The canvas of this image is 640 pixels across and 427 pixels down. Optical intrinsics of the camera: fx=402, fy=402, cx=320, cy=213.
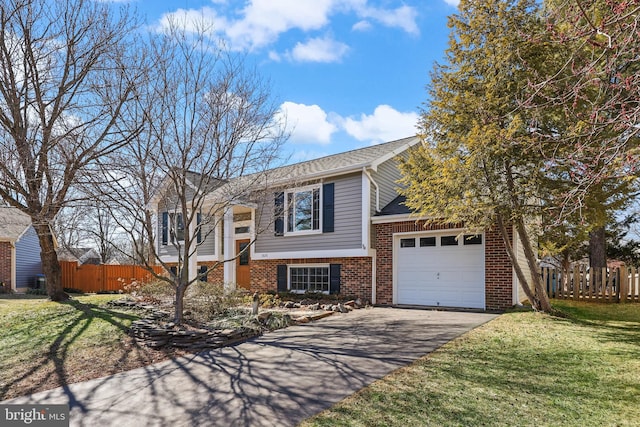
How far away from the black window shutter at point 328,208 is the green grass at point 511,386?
7.17 metres

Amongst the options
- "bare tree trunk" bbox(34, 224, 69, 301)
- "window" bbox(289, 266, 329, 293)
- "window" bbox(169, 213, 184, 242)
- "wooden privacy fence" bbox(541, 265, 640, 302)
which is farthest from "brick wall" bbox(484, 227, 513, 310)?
"bare tree trunk" bbox(34, 224, 69, 301)

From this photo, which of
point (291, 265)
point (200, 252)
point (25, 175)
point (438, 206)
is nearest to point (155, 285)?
point (25, 175)

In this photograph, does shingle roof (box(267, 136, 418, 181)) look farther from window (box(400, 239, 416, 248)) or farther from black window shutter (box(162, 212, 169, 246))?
black window shutter (box(162, 212, 169, 246))

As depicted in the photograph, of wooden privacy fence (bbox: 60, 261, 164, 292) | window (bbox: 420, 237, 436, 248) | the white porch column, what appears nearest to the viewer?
window (bbox: 420, 237, 436, 248)

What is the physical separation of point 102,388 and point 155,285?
6088 millimetres

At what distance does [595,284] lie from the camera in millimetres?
12922

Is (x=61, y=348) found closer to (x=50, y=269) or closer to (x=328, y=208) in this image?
(x=50, y=269)

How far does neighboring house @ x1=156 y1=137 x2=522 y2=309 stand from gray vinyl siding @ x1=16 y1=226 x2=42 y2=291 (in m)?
12.5

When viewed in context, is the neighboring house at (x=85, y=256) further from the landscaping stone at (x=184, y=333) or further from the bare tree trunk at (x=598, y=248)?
the bare tree trunk at (x=598, y=248)

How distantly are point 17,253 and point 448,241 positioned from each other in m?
20.8

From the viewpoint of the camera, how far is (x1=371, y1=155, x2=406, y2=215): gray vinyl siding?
1359 centimetres

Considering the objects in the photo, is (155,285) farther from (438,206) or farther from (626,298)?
(626,298)

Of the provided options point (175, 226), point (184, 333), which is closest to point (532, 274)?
point (184, 333)

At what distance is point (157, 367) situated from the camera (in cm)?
638
